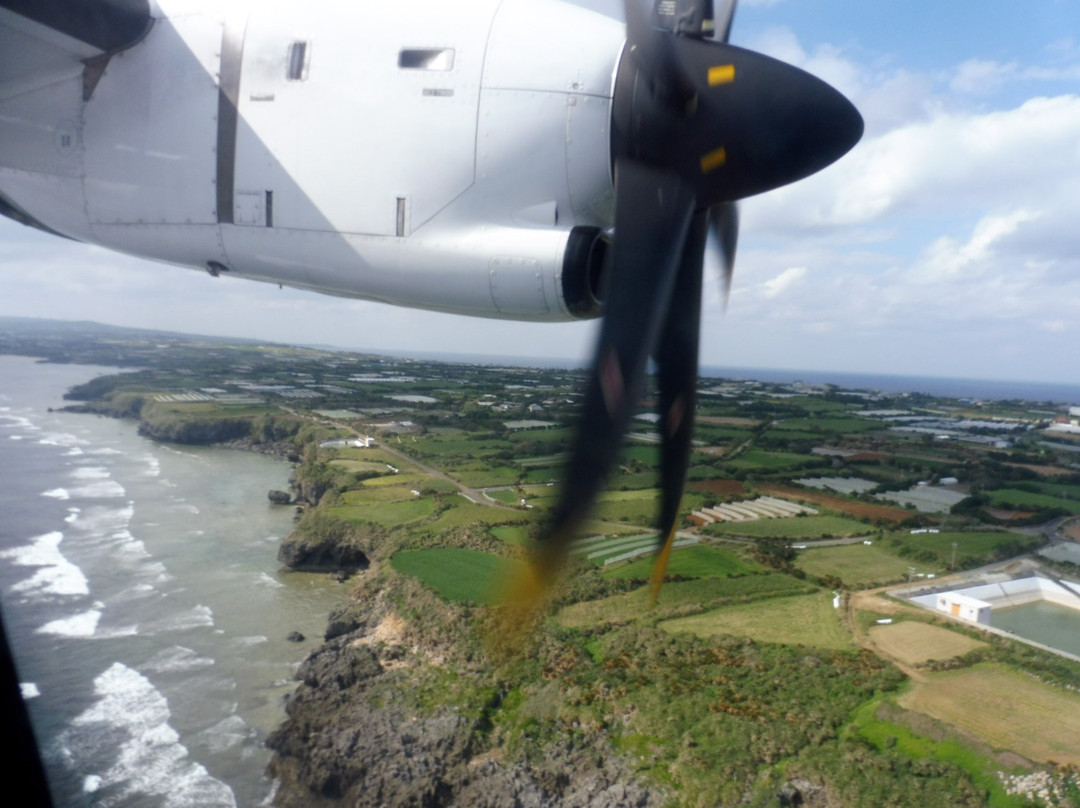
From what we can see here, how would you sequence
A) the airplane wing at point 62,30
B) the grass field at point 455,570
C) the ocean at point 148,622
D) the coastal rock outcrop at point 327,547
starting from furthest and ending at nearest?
the coastal rock outcrop at point 327,547 < the grass field at point 455,570 < the ocean at point 148,622 < the airplane wing at point 62,30

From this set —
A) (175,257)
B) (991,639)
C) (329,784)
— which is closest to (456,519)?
(329,784)

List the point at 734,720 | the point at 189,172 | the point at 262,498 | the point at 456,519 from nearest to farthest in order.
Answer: the point at 189,172, the point at 734,720, the point at 456,519, the point at 262,498

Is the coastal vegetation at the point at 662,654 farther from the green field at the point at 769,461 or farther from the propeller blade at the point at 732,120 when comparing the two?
the propeller blade at the point at 732,120

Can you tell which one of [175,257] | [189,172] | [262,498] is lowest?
[262,498]

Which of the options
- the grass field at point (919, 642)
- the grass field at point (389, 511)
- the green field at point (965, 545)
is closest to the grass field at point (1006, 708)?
the grass field at point (919, 642)

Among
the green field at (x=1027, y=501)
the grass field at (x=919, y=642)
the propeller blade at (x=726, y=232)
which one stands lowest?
the grass field at (x=919, y=642)

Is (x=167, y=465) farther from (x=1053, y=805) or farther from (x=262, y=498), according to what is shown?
(x=1053, y=805)

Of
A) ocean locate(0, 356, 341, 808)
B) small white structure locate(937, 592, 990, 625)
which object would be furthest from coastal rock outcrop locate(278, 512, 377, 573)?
small white structure locate(937, 592, 990, 625)
